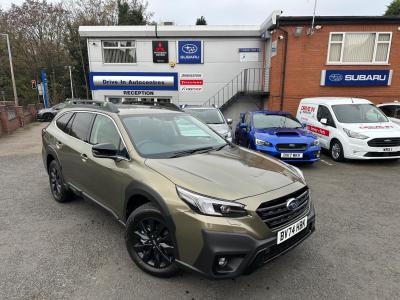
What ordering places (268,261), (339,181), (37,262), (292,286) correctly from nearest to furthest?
1. (268,261)
2. (292,286)
3. (37,262)
4. (339,181)

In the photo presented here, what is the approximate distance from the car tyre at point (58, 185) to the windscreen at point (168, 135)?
1.90m

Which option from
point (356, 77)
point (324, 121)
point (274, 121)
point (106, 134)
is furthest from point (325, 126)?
point (106, 134)

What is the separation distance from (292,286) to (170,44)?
1517 cm

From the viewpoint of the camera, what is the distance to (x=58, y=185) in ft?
15.6

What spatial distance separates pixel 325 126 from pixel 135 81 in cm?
1127

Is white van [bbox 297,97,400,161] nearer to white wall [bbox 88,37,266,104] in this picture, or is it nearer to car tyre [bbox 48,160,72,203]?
car tyre [bbox 48,160,72,203]

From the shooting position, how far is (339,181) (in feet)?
20.0

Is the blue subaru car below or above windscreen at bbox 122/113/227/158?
below

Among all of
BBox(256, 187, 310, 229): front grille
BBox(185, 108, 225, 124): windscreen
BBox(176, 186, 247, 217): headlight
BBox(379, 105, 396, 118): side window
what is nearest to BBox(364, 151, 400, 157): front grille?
BBox(379, 105, 396, 118): side window

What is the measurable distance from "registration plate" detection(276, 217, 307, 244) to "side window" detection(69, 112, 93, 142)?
2.81 m

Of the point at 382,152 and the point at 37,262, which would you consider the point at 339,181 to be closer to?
the point at 382,152

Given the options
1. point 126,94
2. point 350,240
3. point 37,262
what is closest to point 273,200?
point 350,240

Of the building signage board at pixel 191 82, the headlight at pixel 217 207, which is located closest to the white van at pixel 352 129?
the headlight at pixel 217 207

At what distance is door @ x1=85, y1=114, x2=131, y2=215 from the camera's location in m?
3.09
